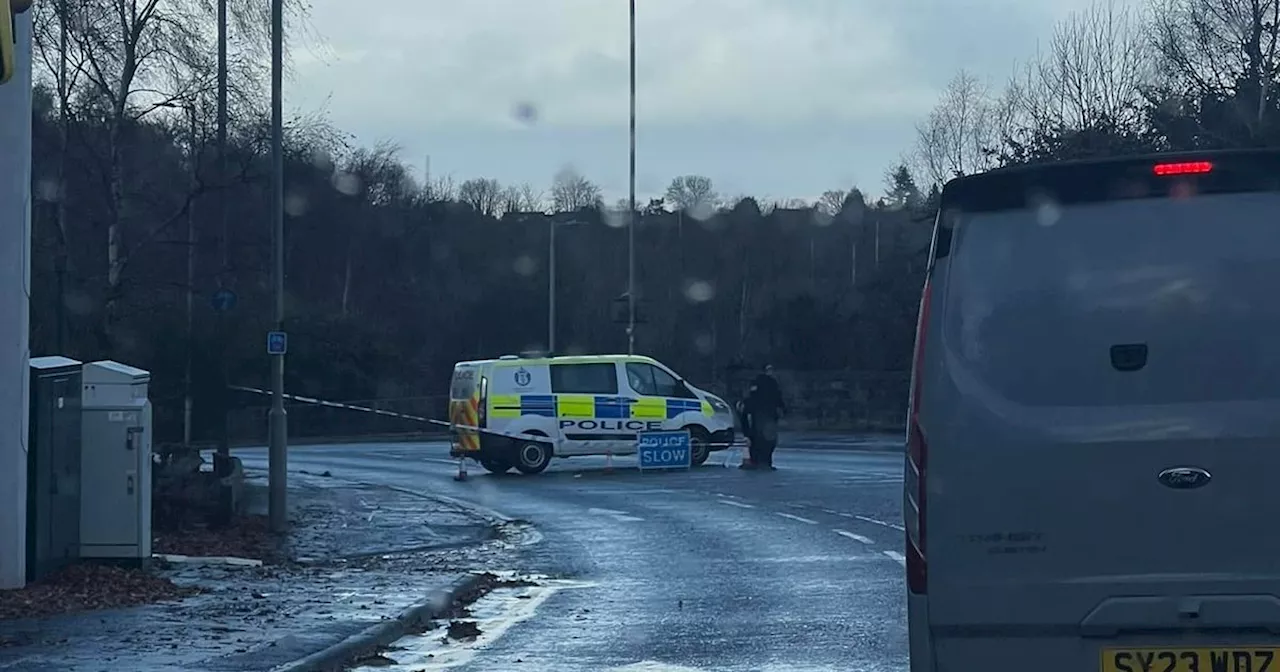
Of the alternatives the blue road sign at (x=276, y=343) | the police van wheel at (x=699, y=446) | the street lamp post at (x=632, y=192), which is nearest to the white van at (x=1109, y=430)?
the blue road sign at (x=276, y=343)

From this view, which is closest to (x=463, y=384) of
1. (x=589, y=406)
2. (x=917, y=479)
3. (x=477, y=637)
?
(x=589, y=406)

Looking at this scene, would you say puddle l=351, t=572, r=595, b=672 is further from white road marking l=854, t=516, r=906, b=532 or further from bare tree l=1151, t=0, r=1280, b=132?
bare tree l=1151, t=0, r=1280, b=132

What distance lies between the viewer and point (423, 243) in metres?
76.4

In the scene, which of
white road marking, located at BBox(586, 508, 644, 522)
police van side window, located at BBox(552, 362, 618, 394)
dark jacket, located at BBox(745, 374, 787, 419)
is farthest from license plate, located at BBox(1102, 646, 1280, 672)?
police van side window, located at BBox(552, 362, 618, 394)

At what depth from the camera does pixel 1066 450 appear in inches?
215

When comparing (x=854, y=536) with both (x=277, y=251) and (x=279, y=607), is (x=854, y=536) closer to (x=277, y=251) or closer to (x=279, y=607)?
(x=277, y=251)

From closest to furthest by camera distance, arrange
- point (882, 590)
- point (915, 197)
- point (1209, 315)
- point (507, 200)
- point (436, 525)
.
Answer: point (1209, 315), point (882, 590), point (436, 525), point (915, 197), point (507, 200)

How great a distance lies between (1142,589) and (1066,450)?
0.48 m

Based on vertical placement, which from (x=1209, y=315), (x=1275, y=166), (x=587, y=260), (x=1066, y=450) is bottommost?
(x=1066, y=450)

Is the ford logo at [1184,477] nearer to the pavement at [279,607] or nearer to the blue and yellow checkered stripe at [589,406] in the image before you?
the pavement at [279,607]

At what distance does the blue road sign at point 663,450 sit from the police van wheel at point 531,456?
1642 mm

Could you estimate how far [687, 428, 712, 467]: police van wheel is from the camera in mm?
31891

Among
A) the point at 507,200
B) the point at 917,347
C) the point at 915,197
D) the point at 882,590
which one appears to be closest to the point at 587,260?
the point at 507,200

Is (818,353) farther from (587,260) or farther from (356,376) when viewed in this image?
(587,260)
